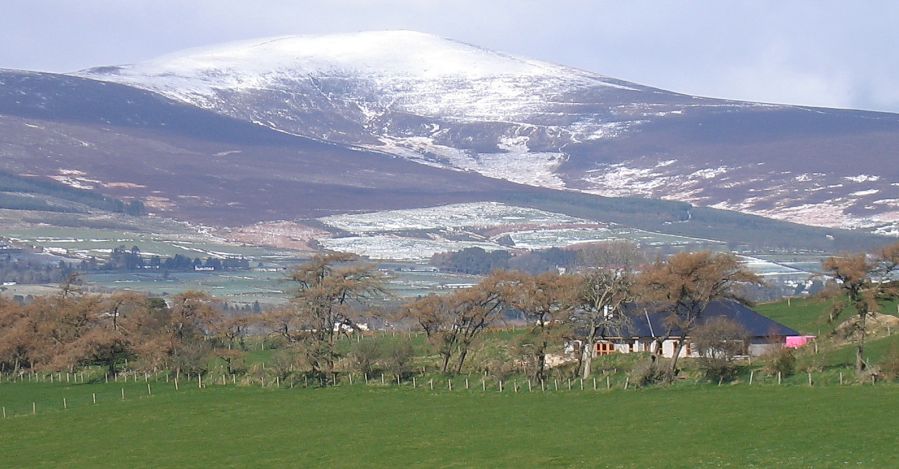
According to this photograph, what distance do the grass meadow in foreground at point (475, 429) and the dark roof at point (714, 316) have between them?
866cm

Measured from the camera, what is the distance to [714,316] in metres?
47.8

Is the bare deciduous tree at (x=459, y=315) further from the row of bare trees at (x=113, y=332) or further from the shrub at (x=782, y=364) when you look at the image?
the shrub at (x=782, y=364)

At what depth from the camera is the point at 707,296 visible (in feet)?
142

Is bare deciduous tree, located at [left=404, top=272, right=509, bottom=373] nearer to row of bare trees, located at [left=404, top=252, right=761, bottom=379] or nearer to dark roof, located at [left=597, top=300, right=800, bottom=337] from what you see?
row of bare trees, located at [left=404, top=252, right=761, bottom=379]

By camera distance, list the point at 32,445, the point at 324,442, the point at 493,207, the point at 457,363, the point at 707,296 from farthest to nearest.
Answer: the point at 493,207, the point at 457,363, the point at 707,296, the point at 32,445, the point at 324,442

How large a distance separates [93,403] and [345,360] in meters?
8.79

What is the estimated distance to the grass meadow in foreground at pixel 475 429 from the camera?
26281 millimetres

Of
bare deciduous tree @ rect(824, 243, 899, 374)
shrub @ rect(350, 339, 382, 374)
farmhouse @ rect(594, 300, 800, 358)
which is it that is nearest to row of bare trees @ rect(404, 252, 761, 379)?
farmhouse @ rect(594, 300, 800, 358)

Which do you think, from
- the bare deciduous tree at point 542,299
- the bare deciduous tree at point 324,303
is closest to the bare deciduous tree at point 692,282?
the bare deciduous tree at point 542,299

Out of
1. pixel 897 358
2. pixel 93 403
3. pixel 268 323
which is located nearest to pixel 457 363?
pixel 268 323

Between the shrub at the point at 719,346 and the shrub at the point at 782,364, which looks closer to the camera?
the shrub at the point at 782,364

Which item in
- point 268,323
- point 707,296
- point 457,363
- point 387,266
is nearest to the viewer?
point 707,296

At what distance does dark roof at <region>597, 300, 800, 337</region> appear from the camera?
156ft

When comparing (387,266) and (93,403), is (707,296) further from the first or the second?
(387,266)
